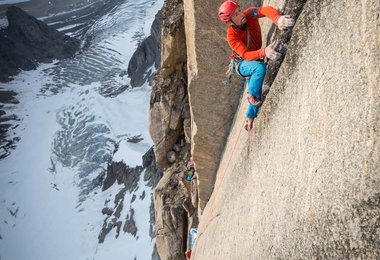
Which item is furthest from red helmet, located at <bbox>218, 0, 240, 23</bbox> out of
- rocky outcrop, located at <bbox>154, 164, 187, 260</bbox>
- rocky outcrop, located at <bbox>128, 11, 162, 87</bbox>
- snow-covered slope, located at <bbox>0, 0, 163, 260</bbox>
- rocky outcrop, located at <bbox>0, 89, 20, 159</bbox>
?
rocky outcrop, located at <bbox>0, 89, 20, 159</bbox>

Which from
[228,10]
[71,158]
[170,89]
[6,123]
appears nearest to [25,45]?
[6,123]

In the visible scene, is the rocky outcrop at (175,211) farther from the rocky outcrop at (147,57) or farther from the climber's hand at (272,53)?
the rocky outcrop at (147,57)

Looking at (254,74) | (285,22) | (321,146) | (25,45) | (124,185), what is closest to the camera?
(321,146)

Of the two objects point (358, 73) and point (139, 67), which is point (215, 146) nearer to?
point (358, 73)

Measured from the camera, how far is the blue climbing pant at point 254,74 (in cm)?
655

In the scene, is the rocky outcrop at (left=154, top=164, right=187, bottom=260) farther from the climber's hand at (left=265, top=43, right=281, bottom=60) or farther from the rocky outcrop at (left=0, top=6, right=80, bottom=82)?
the rocky outcrop at (left=0, top=6, right=80, bottom=82)

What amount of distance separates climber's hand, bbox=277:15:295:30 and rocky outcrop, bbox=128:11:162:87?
9665 cm

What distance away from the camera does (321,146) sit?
4.37m

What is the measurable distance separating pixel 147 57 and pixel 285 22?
351ft

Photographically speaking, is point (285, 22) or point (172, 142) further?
Result: point (172, 142)

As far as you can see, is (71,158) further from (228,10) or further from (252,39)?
(228,10)

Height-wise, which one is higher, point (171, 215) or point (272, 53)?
point (272, 53)

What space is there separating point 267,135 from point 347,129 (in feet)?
7.28

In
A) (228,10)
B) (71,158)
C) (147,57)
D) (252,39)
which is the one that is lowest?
(71,158)
